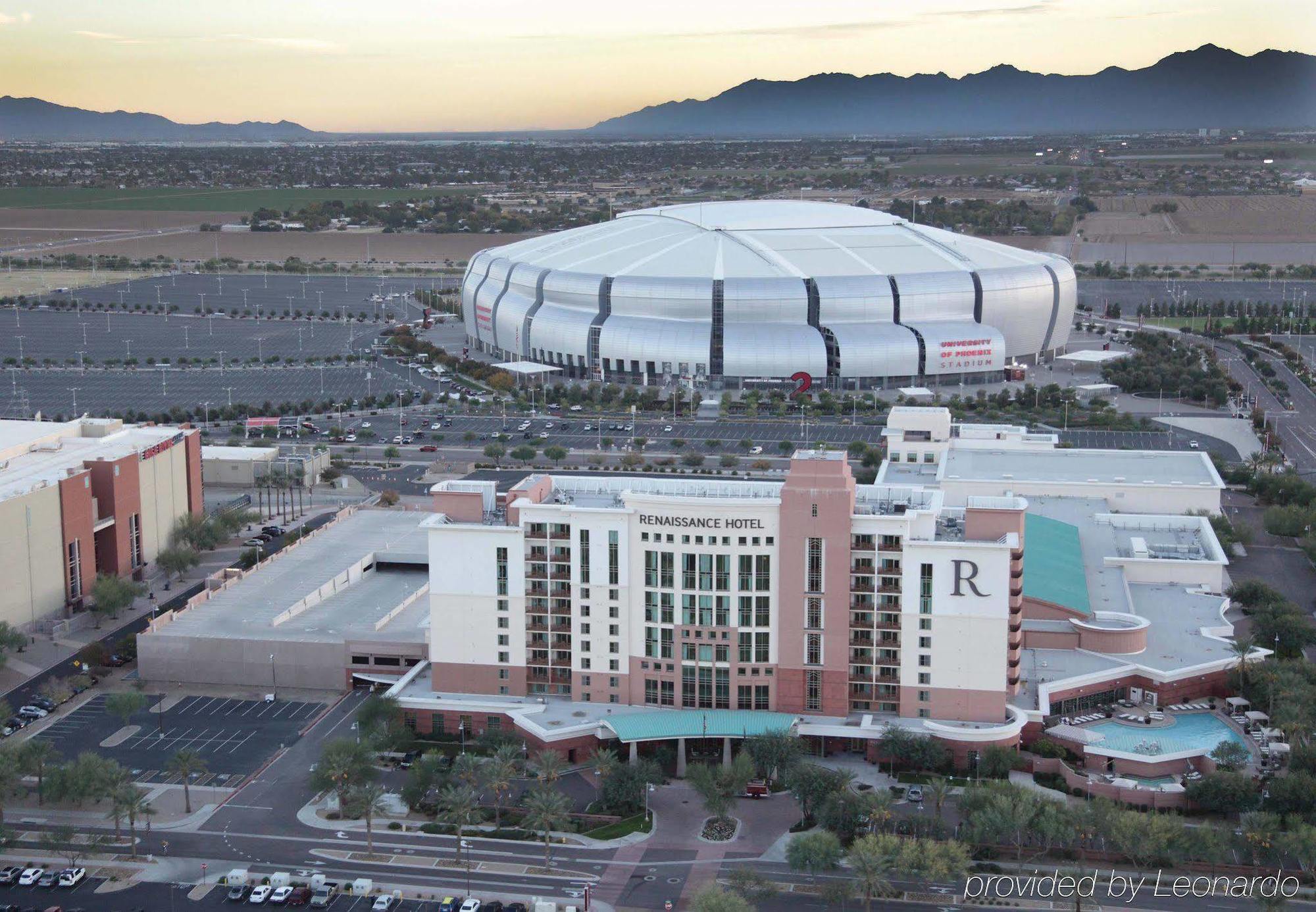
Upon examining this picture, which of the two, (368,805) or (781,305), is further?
(781,305)

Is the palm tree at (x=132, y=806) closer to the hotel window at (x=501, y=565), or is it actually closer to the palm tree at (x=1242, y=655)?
the hotel window at (x=501, y=565)

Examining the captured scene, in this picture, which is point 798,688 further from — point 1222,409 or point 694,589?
point 1222,409

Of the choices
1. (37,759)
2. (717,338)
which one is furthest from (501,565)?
(717,338)

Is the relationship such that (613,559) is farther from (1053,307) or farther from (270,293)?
(270,293)

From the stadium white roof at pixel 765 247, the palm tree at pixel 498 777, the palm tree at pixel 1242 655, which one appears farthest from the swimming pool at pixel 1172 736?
the stadium white roof at pixel 765 247

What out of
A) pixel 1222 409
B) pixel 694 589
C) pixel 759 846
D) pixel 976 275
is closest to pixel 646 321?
pixel 976 275

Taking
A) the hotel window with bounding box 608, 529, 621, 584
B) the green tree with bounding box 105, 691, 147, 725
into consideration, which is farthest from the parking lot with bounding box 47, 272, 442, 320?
the hotel window with bounding box 608, 529, 621, 584
